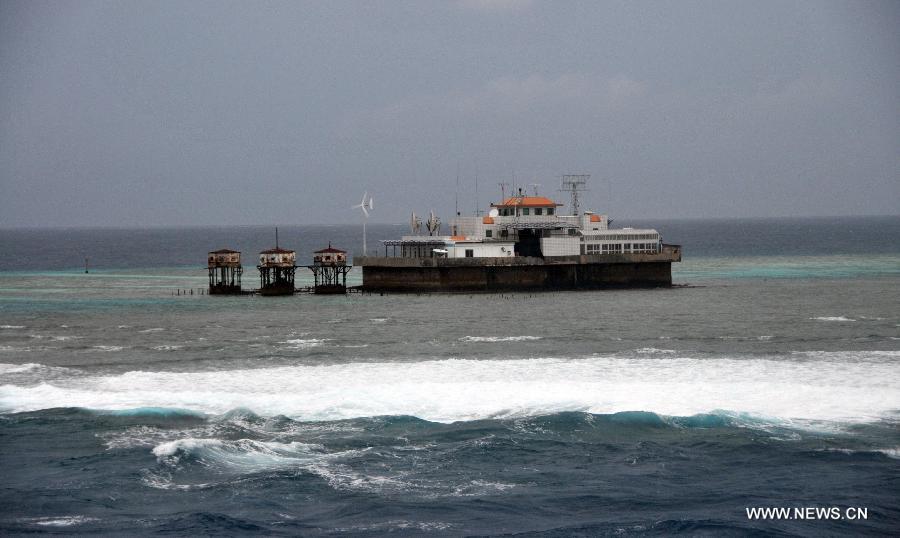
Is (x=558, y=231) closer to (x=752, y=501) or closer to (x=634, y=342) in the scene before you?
(x=634, y=342)

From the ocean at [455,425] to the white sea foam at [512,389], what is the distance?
0.19m

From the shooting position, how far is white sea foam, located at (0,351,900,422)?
41125 millimetres

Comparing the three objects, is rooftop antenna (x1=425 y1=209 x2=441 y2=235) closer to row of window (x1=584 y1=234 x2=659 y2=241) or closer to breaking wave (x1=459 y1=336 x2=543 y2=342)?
row of window (x1=584 y1=234 x2=659 y2=241)

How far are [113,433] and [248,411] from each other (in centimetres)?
525

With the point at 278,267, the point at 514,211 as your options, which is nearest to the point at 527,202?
the point at 514,211

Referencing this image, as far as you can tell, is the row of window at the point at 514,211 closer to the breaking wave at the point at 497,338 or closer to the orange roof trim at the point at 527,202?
the orange roof trim at the point at 527,202

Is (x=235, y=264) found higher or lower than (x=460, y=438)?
higher

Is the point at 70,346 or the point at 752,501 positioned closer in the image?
the point at 752,501

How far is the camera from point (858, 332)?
210ft

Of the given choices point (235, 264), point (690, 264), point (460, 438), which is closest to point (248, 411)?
point (460, 438)

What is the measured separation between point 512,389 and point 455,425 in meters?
7.07

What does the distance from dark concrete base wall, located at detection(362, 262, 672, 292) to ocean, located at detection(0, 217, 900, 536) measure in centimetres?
1893

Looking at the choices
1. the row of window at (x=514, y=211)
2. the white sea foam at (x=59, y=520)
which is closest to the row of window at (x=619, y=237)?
the row of window at (x=514, y=211)

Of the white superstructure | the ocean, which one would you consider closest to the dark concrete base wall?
the white superstructure
